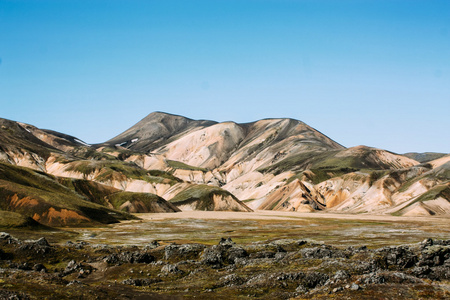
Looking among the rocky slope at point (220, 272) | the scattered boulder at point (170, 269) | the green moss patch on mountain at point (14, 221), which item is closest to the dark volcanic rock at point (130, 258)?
the rocky slope at point (220, 272)

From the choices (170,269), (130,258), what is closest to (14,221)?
(130,258)

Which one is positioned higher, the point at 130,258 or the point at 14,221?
the point at 130,258

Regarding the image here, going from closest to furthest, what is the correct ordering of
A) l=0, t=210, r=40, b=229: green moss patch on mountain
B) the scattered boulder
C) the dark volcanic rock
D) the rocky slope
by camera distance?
the rocky slope < the scattered boulder < the dark volcanic rock < l=0, t=210, r=40, b=229: green moss patch on mountain

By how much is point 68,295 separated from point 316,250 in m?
30.4

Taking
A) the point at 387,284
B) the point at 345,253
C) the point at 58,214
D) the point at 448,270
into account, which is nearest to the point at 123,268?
the point at 345,253

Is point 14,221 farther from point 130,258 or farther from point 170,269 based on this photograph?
point 170,269

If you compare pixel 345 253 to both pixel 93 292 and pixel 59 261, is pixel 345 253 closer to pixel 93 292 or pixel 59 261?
pixel 93 292

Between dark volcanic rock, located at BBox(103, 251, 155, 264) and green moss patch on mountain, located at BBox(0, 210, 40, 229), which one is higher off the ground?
dark volcanic rock, located at BBox(103, 251, 155, 264)

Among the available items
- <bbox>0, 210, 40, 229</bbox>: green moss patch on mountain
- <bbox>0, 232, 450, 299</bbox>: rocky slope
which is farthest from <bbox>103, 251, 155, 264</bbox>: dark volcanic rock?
<bbox>0, 210, 40, 229</bbox>: green moss patch on mountain

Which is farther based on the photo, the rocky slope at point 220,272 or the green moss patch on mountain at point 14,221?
the green moss patch on mountain at point 14,221

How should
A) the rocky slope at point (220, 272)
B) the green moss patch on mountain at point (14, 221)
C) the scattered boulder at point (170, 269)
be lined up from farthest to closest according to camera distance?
the green moss patch on mountain at point (14, 221) → the scattered boulder at point (170, 269) → the rocky slope at point (220, 272)

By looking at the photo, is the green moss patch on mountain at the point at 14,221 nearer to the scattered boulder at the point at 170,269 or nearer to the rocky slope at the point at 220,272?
the rocky slope at the point at 220,272

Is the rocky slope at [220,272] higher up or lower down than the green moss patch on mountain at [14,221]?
higher up

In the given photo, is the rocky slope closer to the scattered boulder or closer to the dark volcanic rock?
the dark volcanic rock
